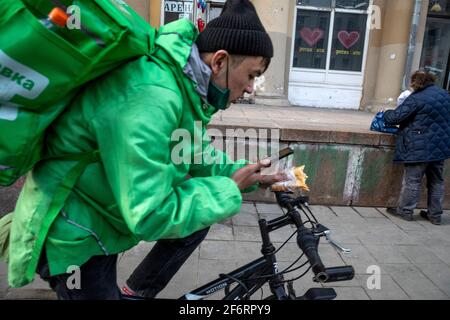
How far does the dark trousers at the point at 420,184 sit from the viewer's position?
4750 mm

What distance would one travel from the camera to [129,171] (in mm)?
1202

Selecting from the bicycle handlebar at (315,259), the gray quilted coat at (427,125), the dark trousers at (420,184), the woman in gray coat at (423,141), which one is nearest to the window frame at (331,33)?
the woman in gray coat at (423,141)

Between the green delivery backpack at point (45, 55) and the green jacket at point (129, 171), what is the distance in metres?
0.10

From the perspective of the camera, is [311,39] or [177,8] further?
[311,39]

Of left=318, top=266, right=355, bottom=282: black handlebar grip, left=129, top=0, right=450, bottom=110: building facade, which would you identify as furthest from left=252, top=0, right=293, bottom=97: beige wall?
left=318, top=266, right=355, bottom=282: black handlebar grip

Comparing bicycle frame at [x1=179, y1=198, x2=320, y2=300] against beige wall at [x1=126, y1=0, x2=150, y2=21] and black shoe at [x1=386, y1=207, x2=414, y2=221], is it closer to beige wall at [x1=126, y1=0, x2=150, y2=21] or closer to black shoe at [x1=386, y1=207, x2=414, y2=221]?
black shoe at [x1=386, y1=207, x2=414, y2=221]

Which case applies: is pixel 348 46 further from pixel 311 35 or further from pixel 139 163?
pixel 139 163

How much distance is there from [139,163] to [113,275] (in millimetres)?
670

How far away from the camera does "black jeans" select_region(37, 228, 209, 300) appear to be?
1506mm

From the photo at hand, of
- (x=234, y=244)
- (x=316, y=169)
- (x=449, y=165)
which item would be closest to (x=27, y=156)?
(x=234, y=244)

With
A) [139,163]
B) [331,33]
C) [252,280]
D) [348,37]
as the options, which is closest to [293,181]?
[252,280]

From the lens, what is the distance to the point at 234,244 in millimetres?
3924

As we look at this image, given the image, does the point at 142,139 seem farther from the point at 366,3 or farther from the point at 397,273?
the point at 366,3
